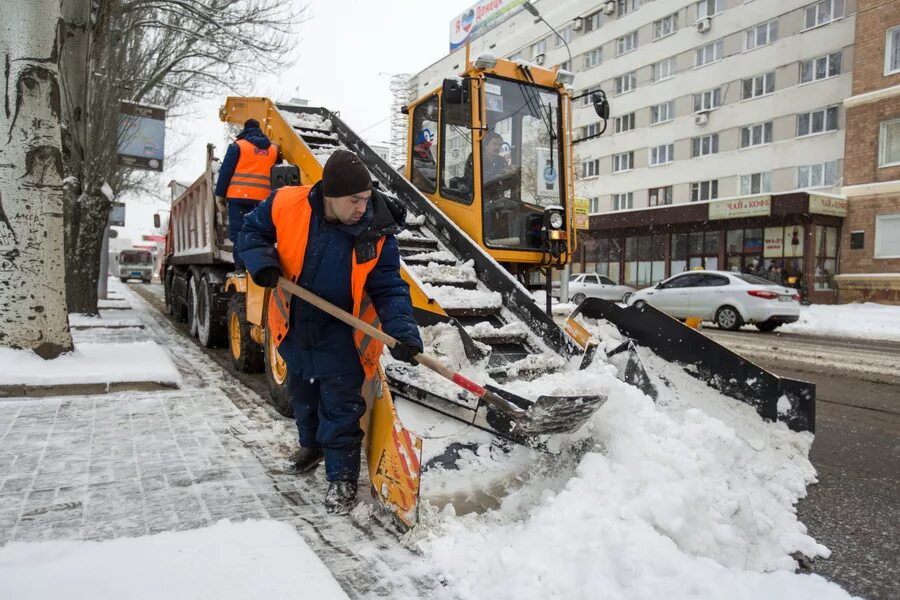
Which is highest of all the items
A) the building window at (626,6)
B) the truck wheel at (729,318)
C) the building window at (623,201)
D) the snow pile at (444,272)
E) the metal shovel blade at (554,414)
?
the building window at (626,6)

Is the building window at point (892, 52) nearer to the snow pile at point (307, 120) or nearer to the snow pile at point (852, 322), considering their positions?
the snow pile at point (852, 322)

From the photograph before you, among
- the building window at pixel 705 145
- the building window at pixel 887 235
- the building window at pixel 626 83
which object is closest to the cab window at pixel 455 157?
the building window at pixel 887 235

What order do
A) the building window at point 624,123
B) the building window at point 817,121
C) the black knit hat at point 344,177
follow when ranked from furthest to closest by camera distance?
the building window at point 624,123
the building window at point 817,121
the black knit hat at point 344,177

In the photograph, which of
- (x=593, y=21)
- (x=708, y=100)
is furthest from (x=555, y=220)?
(x=593, y=21)

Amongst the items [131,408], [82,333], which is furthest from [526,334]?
[82,333]

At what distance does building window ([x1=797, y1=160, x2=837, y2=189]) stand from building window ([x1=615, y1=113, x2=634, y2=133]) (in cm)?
917

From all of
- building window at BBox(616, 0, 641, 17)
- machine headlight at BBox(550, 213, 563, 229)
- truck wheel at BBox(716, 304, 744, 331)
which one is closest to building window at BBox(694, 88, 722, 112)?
building window at BBox(616, 0, 641, 17)

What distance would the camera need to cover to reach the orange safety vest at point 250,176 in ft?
18.2

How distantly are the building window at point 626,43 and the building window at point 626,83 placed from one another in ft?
4.01

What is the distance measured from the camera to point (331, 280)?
124 inches

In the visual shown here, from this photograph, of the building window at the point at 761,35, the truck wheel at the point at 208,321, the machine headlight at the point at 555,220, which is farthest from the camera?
the building window at the point at 761,35

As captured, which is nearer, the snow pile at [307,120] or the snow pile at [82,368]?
the snow pile at [82,368]

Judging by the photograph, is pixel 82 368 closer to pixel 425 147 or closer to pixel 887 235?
pixel 425 147

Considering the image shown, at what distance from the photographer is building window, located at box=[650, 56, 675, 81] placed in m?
29.9
